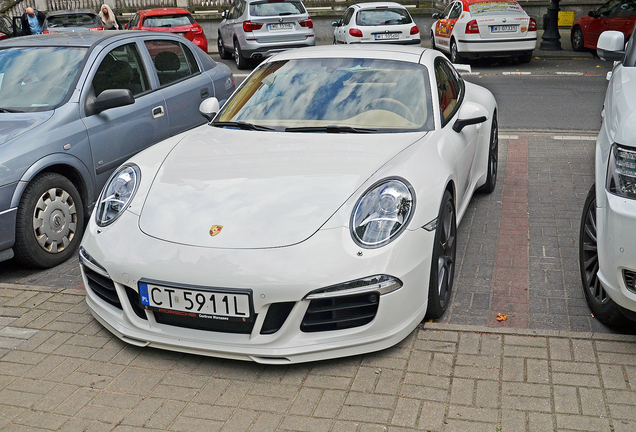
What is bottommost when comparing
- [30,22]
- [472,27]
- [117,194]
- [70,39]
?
[472,27]

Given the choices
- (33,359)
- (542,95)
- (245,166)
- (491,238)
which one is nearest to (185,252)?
(245,166)

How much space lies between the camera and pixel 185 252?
3426mm

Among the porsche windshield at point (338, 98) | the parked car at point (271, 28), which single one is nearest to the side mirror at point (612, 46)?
the porsche windshield at point (338, 98)

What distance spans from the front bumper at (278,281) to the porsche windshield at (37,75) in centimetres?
229

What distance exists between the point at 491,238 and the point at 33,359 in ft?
11.1

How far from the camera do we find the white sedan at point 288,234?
3.32 meters

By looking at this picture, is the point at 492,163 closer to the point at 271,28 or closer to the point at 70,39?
the point at 70,39

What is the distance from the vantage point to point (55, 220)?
4969mm

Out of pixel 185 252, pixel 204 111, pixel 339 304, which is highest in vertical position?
pixel 204 111

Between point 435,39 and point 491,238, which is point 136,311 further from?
point 435,39

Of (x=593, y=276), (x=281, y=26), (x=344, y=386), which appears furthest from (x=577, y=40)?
(x=344, y=386)

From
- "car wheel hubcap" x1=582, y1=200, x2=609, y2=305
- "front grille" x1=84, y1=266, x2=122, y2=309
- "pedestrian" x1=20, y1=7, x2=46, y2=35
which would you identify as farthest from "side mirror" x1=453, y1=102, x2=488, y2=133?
"pedestrian" x1=20, y1=7, x2=46, y2=35

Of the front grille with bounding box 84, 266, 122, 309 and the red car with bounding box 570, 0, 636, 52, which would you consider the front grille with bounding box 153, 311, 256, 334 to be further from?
the red car with bounding box 570, 0, 636, 52

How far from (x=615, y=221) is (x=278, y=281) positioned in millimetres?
1658
